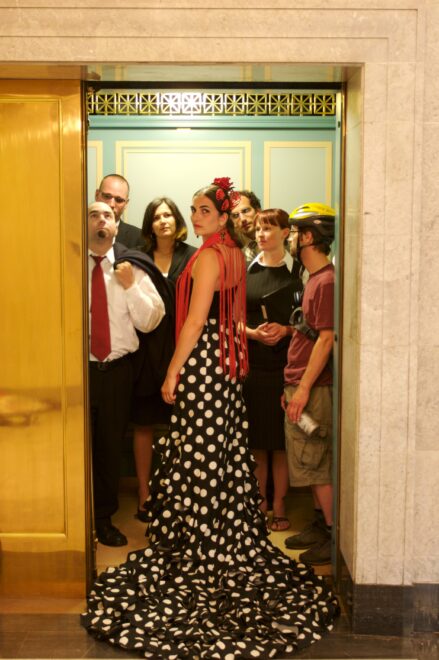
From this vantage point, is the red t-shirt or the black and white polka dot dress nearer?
the black and white polka dot dress

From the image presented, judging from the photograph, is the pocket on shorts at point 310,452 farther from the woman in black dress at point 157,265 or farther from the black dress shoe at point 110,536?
the black dress shoe at point 110,536

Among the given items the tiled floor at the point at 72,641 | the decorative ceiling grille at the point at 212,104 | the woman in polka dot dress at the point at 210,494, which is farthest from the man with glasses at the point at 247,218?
the tiled floor at the point at 72,641

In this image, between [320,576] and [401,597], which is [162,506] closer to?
[320,576]

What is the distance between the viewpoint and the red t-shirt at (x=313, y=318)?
13.7 feet

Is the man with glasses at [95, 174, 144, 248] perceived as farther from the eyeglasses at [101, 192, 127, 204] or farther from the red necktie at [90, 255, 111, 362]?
the red necktie at [90, 255, 111, 362]

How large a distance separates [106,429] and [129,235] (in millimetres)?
1274

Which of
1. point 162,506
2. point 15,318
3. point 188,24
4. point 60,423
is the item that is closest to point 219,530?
point 162,506

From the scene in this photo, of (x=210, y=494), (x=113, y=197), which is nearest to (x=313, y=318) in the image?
(x=210, y=494)

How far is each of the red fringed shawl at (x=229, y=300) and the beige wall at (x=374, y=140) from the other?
69 centimetres

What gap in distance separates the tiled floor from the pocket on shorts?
80cm

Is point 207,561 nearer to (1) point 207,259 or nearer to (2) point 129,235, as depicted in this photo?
(1) point 207,259

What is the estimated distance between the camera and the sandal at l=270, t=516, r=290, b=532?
4.75m

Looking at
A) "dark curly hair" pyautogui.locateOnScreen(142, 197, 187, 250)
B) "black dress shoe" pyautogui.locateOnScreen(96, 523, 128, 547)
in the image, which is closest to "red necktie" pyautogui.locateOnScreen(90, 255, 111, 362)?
"dark curly hair" pyautogui.locateOnScreen(142, 197, 187, 250)

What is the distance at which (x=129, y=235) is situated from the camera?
5289 mm
